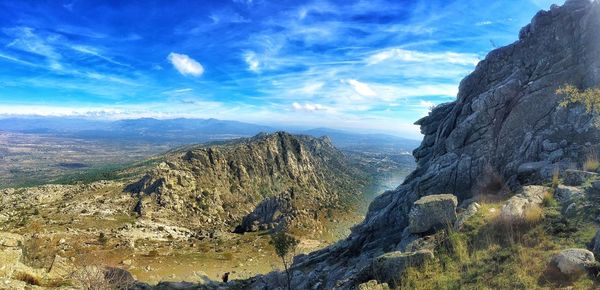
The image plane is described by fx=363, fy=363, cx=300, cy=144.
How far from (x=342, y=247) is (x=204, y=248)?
35.3 m

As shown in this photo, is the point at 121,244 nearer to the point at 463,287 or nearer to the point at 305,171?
the point at 463,287

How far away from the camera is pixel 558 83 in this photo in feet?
118

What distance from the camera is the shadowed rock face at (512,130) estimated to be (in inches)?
1253

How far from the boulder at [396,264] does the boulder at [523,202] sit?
206 inches

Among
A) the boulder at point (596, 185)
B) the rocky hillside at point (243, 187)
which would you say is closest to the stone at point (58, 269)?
the boulder at point (596, 185)

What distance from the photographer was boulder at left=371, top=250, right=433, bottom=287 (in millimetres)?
17875

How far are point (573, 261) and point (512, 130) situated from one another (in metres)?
26.0

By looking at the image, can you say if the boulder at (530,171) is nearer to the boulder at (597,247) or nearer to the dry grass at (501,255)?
the dry grass at (501,255)

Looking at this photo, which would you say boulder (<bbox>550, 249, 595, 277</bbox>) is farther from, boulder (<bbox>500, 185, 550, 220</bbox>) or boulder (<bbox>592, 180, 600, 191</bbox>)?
boulder (<bbox>592, 180, 600, 191</bbox>)

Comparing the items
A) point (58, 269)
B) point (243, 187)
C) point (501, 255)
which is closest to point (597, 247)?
point (501, 255)

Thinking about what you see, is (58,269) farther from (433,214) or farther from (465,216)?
(465,216)

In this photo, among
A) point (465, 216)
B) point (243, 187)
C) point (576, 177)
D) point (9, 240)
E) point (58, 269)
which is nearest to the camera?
point (465, 216)

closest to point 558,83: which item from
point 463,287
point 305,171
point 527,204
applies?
point 527,204

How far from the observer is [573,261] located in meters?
13.6
